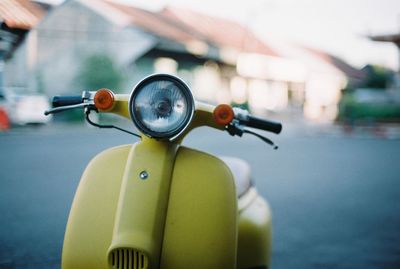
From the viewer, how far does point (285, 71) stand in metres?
34.3

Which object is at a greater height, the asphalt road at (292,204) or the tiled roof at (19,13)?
the tiled roof at (19,13)

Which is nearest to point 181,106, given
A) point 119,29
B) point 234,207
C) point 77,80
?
point 234,207

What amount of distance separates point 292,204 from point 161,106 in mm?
3825

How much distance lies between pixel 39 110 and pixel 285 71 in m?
23.3

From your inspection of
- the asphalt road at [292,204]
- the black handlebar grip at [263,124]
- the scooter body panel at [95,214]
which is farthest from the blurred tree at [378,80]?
the scooter body panel at [95,214]

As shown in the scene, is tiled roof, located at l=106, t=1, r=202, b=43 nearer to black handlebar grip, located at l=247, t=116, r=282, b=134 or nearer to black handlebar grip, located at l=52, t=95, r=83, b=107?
black handlebar grip, located at l=52, t=95, r=83, b=107

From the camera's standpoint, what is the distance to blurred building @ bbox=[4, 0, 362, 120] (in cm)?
1770

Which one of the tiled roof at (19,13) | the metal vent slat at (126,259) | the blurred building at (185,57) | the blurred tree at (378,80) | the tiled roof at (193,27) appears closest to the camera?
the metal vent slat at (126,259)

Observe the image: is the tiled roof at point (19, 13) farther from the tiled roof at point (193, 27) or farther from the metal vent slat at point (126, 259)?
the tiled roof at point (193, 27)

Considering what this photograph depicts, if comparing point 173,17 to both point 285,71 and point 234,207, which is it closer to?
point 285,71

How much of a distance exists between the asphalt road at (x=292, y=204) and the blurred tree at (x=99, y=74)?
8736 mm

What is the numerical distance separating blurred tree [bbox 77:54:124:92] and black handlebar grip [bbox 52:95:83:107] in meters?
17.1

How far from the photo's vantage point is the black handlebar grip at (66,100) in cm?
221

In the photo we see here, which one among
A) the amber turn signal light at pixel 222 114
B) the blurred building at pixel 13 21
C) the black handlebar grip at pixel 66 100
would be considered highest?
the blurred building at pixel 13 21
